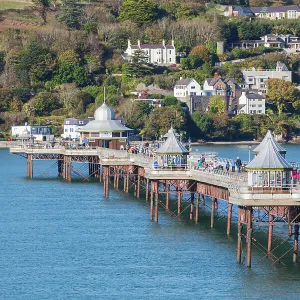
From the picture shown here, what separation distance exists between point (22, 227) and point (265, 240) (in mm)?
14327

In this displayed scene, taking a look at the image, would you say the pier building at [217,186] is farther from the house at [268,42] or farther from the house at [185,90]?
the house at [268,42]

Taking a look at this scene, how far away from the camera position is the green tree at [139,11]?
180500 millimetres

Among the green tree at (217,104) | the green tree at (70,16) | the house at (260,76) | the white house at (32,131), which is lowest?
the white house at (32,131)

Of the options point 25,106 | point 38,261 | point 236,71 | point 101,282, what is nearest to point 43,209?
point 38,261

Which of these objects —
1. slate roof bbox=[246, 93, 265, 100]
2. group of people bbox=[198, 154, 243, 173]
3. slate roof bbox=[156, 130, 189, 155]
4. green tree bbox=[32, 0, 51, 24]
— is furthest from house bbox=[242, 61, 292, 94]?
slate roof bbox=[156, 130, 189, 155]

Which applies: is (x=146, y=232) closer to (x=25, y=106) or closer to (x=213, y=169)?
(x=213, y=169)

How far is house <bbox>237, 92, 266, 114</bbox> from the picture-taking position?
159m

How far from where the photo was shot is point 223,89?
6324 inches

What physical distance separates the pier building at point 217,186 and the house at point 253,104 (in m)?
55.1

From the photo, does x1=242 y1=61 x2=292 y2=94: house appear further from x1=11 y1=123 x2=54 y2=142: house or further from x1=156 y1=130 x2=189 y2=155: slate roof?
x1=156 y1=130 x2=189 y2=155: slate roof

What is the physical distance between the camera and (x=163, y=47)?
170 m

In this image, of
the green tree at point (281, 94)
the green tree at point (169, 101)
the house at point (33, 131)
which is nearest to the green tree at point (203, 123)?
the green tree at point (169, 101)

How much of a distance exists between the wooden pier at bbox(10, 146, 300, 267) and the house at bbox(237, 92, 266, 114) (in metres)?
52.2

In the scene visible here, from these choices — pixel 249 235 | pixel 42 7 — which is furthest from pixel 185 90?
pixel 249 235
